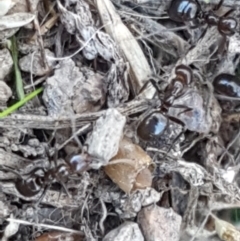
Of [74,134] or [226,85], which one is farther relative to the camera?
[226,85]

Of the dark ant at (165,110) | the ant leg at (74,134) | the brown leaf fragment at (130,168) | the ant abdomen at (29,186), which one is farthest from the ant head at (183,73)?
the ant abdomen at (29,186)

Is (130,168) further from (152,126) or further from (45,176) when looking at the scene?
(45,176)

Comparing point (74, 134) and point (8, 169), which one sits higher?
Answer: point (74, 134)

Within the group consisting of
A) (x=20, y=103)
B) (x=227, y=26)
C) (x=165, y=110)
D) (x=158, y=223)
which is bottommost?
(x=158, y=223)

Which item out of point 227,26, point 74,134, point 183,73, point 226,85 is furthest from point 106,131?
point 227,26

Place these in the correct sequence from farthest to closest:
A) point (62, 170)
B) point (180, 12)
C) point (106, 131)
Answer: point (180, 12), point (62, 170), point (106, 131)

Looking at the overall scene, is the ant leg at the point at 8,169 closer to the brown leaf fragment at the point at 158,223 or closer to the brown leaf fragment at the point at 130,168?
the brown leaf fragment at the point at 130,168

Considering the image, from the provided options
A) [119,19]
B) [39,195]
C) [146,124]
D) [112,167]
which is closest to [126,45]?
[119,19]
